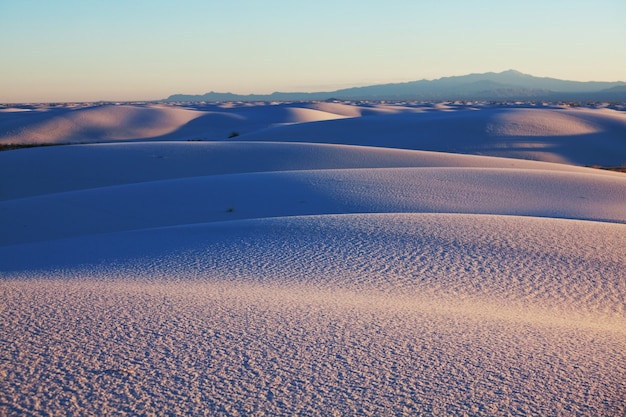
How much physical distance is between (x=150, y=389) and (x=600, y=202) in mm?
6899

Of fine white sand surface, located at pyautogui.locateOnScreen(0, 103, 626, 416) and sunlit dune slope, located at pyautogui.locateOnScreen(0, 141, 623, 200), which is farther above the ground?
fine white sand surface, located at pyautogui.locateOnScreen(0, 103, 626, 416)

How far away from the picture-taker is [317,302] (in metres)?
3.02

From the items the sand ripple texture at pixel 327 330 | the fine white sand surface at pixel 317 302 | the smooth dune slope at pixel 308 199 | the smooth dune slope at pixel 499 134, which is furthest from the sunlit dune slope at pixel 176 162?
the sand ripple texture at pixel 327 330

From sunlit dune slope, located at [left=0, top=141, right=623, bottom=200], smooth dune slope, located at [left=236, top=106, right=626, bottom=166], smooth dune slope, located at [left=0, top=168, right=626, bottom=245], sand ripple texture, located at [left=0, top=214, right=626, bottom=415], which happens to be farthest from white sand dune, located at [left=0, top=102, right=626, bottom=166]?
sand ripple texture, located at [left=0, top=214, right=626, bottom=415]

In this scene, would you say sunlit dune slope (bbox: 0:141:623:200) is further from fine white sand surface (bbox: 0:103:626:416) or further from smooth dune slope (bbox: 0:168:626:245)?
fine white sand surface (bbox: 0:103:626:416)

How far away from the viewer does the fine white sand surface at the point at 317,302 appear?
79.7 inches

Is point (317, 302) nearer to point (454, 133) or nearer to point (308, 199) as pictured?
point (308, 199)

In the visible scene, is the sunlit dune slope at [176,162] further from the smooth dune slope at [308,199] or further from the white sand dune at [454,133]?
the white sand dune at [454,133]

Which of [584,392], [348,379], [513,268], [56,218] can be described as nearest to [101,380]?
[348,379]

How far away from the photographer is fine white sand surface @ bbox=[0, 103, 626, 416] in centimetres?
202

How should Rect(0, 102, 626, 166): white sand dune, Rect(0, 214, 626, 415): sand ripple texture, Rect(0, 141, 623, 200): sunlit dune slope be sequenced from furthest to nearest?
Rect(0, 102, 626, 166): white sand dune < Rect(0, 141, 623, 200): sunlit dune slope < Rect(0, 214, 626, 415): sand ripple texture

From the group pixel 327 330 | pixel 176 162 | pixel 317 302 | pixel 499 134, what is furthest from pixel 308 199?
pixel 499 134

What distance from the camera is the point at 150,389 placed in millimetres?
2012

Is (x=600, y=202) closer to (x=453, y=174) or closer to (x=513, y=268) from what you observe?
(x=453, y=174)
